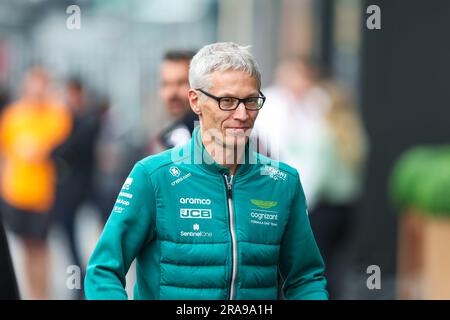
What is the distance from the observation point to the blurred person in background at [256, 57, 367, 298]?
8.41 metres

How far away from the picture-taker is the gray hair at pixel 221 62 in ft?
11.3

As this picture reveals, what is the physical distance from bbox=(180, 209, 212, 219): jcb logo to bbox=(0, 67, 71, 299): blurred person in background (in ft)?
23.3

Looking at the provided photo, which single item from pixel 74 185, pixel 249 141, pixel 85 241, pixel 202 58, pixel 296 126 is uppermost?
pixel 202 58

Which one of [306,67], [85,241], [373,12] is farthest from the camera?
[85,241]

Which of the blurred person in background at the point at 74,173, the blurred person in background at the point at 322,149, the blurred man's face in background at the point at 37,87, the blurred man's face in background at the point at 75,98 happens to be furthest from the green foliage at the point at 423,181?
the blurred man's face in background at the point at 37,87

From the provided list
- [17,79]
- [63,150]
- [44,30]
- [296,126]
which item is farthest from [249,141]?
[44,30]

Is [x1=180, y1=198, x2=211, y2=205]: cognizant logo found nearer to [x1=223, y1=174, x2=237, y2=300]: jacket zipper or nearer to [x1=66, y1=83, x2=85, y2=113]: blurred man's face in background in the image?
[x1=223, y1=174, x2=237, y2=300]: jacket zipper

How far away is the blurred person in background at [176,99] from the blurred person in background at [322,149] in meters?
3.55

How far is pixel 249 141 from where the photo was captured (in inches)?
139

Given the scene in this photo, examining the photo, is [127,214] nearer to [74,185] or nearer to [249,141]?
[249,141]

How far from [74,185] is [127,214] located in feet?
22.7

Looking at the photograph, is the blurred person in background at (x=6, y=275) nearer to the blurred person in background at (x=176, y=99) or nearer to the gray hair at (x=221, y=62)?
the gray hair at (x=221, y=62)

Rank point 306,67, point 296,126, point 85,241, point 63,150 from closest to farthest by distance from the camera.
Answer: point 296,126, point 306,67, point 63,150, point 85,241
